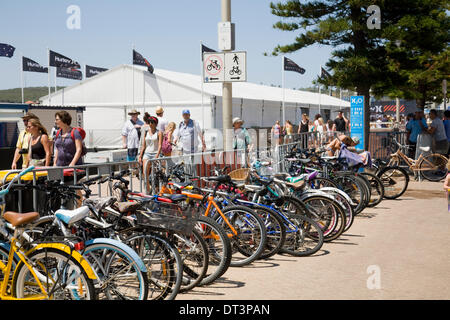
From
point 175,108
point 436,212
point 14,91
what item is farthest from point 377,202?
point 14,91

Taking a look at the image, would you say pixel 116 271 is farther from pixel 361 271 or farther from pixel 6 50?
pixel 6 50

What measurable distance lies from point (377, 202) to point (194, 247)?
21.2 ft

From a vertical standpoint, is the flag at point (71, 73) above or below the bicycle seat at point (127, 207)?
above

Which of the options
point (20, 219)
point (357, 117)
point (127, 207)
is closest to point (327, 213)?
point (127, 207)

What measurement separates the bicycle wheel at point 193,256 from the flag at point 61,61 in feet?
86.5

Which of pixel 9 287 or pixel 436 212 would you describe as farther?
pixel 436 212

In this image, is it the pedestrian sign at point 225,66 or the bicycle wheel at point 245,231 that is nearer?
the bicycle wheel at point 245,231

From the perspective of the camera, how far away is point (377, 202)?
10.9 m

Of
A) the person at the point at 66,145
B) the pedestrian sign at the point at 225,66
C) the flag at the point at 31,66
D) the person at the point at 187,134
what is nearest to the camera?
the person at the point at 66,145

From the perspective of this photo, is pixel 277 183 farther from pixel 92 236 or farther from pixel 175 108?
pixel 175 108

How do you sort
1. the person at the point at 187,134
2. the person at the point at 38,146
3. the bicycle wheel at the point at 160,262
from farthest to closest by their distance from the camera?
the person at the point at 187,134 < the person at the point at 38,146 < the bicycle wheel at the point at 160,262

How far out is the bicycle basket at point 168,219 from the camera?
495 centimetres

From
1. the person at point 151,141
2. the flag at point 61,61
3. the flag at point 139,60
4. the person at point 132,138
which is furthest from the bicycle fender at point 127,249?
the flag at point 61,61

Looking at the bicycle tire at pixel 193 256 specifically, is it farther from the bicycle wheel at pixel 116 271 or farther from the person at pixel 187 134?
the person at pixel 187 134
